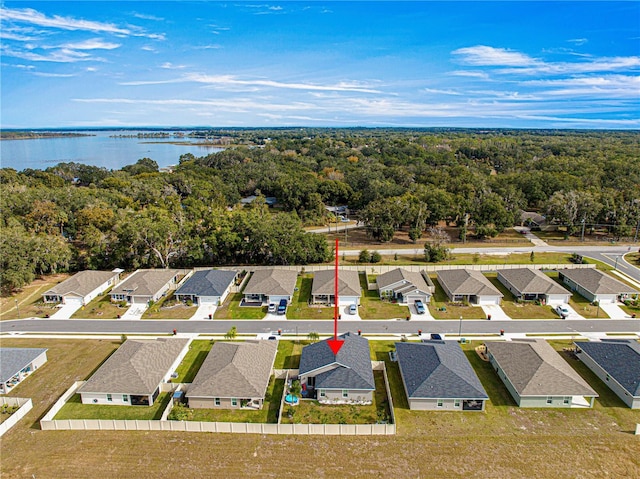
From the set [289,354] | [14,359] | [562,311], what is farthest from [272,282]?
[562,311]

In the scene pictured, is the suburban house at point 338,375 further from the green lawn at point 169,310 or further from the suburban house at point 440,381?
the green lawn at point 169,310

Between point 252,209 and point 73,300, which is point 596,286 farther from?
point 73,300

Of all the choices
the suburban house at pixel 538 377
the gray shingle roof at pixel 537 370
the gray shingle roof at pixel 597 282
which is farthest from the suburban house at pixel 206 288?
the gray shingle roof at pixel 597 282

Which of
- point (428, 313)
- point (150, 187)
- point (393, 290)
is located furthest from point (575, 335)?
point (150, 187)

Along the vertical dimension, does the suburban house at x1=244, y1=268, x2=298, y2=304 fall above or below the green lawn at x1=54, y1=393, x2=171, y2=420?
above

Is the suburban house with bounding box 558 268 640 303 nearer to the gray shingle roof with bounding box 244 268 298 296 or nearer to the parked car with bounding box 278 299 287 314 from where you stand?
the gray shingle roof with bounding box 244 268 298 296

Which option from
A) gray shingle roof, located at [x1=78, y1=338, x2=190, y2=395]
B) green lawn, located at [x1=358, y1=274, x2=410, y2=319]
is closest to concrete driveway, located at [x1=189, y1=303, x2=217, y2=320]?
gray shingle roof, located at [x1=78, y1=338, x2=190, y2=395]
